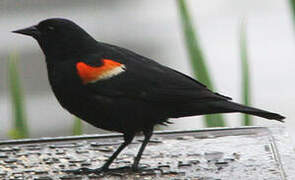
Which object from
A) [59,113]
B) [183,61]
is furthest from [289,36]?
[59,113]

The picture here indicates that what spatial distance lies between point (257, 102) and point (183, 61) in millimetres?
775

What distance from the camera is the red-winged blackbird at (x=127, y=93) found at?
10.3ft

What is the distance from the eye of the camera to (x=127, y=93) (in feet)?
10.5

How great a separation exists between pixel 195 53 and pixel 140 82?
0.51 metres

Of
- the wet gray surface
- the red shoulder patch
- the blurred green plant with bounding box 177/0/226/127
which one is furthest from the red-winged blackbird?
the blurred green plant with bounding box 177/0/226/127

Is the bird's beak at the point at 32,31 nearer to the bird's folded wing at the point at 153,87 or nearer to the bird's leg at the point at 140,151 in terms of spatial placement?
the bird's folded wing at the point at 153,87

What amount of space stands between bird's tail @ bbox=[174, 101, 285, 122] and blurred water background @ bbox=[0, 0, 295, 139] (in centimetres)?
296

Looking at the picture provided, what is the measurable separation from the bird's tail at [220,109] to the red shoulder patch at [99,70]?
0.27 meters

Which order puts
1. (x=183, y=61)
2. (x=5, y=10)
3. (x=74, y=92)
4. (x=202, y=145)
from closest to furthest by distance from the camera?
(x=74, y=92), (x=202, y=145), (x=183, y=61), (x=5, y=10)

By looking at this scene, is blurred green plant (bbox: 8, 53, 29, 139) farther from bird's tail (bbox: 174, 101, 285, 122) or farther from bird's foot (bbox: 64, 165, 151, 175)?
bird's tail (bbox: 174, 101, 285, 122)

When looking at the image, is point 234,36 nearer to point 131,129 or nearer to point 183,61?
point 183,61

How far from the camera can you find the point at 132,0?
8.36m

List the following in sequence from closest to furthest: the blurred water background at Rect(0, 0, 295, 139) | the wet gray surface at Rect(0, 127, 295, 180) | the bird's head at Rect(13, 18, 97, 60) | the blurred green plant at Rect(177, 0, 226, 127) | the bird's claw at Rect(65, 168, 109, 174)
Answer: the wet gray surface at Rect(0, 127, 295, 180) < the bird's claw at Rect(65, 168, 109, 174) < the bird's head at Rect(13, 18, 97, 60) < the blurred green plant at Rect(177, 0, 226, 127) < the blurred water background at Rect(0, 0, 295, 139)

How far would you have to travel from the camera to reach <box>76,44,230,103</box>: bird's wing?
124 inches
